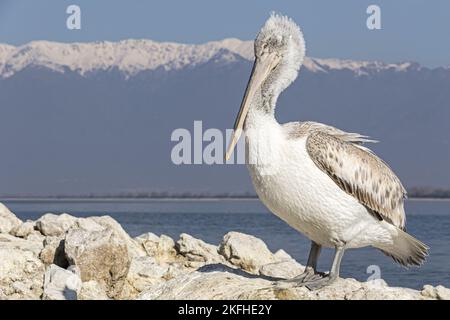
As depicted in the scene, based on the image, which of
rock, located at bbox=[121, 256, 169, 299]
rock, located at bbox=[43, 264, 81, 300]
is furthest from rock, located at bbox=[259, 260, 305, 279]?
rock, located at bbox=[43, 264, 81, 300]

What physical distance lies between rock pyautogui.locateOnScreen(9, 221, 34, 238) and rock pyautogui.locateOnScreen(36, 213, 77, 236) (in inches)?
5.3

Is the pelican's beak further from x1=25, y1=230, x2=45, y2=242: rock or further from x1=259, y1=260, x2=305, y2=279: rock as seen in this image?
x1=25, y1=230, x2=45, y2=242: rock

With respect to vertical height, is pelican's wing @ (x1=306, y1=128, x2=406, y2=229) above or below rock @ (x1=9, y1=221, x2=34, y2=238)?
above

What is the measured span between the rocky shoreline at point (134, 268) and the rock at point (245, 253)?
0.05ft

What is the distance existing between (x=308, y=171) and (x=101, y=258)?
4.22 meters

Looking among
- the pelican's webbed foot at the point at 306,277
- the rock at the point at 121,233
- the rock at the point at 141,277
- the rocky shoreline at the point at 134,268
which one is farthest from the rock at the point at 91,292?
the pelican's webbed foot at the point at 306,277

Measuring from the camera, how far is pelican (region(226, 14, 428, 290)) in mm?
7133

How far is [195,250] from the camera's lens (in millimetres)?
13445

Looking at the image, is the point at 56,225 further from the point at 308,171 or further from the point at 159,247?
the point at 308,171

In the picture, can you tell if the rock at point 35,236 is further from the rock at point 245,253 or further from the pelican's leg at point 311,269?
the pelican's leg at point 311,269

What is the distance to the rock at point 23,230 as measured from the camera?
1296cm

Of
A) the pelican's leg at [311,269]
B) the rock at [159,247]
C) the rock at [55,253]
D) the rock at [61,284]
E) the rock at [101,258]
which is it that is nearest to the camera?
the pelican's leg at [311,269]

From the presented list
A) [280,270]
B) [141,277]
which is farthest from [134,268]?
[280,270]

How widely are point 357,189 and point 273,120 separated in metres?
0.99
